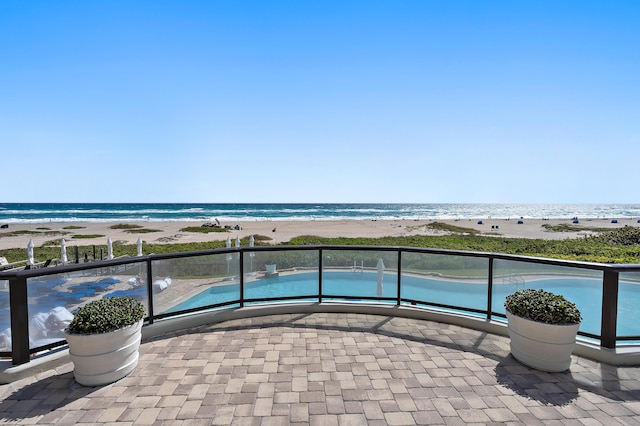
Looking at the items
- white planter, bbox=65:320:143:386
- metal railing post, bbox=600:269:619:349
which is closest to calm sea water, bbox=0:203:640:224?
white planter, bbox=65:320:143:386

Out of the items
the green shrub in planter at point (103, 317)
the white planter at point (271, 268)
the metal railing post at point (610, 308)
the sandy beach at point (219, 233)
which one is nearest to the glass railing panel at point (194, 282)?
the white planter at point (271, 268)

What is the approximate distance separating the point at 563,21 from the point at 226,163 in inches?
1430

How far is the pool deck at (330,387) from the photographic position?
2.36 m

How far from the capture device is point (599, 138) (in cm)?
1666

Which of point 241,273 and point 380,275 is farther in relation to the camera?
point 380,275

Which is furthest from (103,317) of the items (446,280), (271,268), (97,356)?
(446,280)

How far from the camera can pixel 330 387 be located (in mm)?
2785

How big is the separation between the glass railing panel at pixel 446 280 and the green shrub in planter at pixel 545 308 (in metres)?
0.97

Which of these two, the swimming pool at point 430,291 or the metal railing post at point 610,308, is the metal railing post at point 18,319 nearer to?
the swimming pool at point 430,291

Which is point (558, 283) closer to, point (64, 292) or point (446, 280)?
point (446, 280)

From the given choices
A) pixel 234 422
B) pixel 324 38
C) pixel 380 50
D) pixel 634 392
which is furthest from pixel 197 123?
pixel 634 392

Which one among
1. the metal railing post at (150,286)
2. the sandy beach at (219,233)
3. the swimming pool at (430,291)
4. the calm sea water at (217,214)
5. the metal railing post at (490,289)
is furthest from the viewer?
the calm sea water at (217,214)

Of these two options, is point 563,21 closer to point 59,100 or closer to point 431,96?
point 431,96

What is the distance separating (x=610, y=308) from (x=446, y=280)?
183 cm
